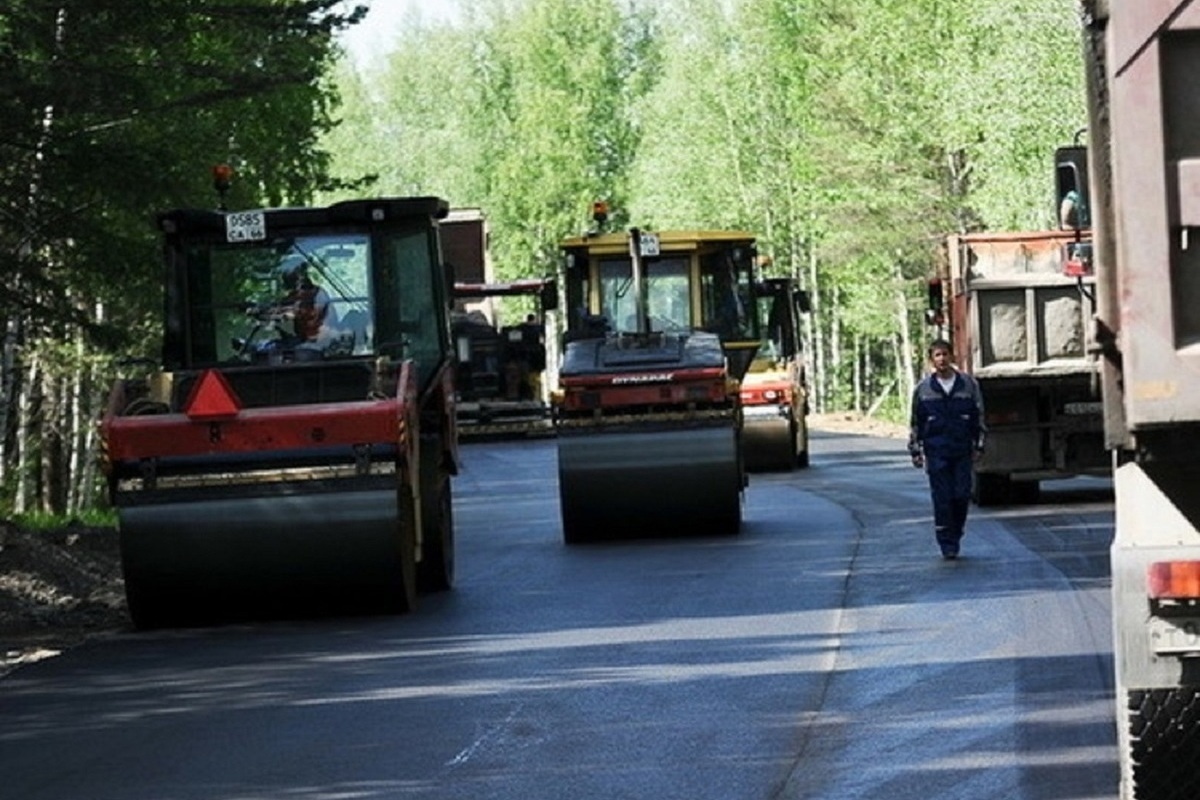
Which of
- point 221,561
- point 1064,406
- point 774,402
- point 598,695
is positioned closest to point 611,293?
point 774,402

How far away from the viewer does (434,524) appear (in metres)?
20.5

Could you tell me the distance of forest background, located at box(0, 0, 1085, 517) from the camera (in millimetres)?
25891

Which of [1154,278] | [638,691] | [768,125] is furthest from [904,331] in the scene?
[1154,278]

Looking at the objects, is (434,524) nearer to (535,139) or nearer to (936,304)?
(936,304)

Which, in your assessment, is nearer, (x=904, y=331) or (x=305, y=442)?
(x=305, y=442)

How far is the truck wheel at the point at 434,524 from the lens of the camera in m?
20.5

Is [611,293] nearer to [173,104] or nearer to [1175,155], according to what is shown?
[173,104]

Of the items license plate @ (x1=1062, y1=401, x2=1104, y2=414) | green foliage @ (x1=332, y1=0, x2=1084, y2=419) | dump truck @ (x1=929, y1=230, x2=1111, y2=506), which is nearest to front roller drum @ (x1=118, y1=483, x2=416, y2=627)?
dump truck @ (x1=929, y1=230, x2=1111, y2=506)

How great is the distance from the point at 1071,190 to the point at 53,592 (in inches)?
491

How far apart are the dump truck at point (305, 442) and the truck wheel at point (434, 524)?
0.02 metres

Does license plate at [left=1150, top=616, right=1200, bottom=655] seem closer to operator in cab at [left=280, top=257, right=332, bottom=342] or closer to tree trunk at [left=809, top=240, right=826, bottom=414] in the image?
operator in cab at [left=280, top=257, right=332, bottom=342]

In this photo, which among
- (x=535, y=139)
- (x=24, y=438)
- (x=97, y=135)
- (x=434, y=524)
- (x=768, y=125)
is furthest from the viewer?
(x=535, y=139)

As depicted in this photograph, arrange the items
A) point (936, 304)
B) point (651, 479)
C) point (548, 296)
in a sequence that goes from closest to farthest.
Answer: point (651, 479) → point (548, 296) → point (936, 304)

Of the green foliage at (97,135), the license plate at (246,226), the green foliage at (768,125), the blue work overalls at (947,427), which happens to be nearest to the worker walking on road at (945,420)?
the blue work overalls at (947,427)
